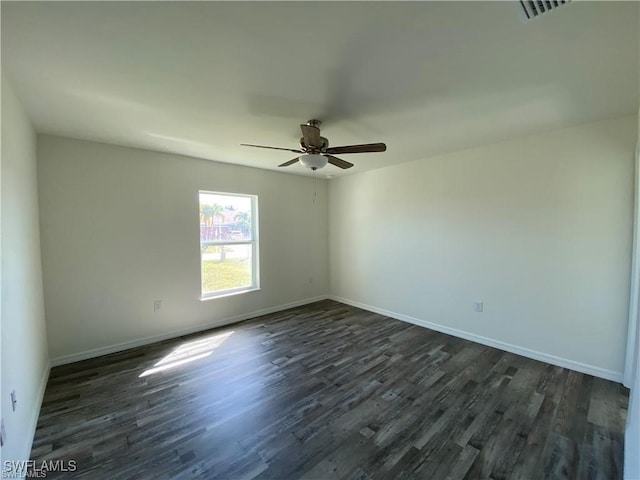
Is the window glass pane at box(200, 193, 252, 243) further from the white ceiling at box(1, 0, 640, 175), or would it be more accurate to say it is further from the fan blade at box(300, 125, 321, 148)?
the fan blade at box(300, 125, 321, 148)

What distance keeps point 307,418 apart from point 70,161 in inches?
139

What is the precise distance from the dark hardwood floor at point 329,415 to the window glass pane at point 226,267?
3.51 ft

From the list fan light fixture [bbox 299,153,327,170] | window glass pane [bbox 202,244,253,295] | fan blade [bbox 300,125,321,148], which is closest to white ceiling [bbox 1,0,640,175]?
fan blade [bbox 300,125,321,148]

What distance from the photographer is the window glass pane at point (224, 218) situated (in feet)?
12.8

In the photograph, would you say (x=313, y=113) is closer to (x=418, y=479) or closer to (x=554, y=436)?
(x=418, y=479)

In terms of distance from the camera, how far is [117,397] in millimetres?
2307

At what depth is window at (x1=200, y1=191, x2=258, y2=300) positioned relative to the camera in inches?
154

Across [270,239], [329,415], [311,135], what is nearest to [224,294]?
[270,239]

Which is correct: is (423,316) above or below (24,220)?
below

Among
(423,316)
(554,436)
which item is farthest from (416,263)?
(554,436)

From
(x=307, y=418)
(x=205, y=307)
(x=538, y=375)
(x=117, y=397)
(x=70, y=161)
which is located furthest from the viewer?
(x=205, y=307)

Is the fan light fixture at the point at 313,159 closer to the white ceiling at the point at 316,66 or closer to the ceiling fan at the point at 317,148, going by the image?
the ceiling fan at the point at 317,148

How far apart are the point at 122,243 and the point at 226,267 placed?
1389mm

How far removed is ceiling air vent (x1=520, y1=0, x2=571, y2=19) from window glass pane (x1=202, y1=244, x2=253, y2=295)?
13.0 ft
